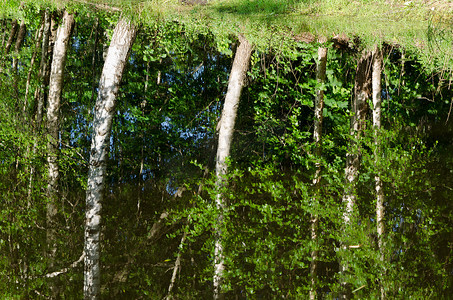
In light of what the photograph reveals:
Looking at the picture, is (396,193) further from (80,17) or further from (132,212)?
(80,17)

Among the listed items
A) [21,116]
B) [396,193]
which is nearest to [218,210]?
[396,193]

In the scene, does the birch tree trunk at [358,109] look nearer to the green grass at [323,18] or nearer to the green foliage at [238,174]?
the green foliage at [238,174]

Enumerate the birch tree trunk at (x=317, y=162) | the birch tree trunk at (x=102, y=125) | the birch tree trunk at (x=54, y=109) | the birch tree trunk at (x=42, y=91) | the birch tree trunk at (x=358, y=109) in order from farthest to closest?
the birch tree trunk at (x=42, y=91) → the birch tree trunk at (x=54, y=109) → the birch tree trunk at (x=358, y=109) → the birch tree trunk at (x=317, y=162) → the birch tree trunk at (x=102, y=125)

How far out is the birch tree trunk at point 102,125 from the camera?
6.65m

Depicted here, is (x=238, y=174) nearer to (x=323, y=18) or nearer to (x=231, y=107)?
(x=231, y=107)

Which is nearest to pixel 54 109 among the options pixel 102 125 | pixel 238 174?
pixel 102 125

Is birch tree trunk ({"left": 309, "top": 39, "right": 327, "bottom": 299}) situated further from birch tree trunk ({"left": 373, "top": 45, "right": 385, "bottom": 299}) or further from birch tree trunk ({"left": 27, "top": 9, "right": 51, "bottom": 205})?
birch tree trunk ({"left": 27, "top": 9, "right": 51, "bottom": 205})

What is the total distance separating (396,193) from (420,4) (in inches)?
129

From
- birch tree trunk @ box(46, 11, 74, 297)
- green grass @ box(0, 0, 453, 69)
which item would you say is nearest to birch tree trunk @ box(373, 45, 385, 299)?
green grass @ box(0, 0, 453, 69)

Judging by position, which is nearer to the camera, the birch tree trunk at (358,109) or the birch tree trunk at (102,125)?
the birch tree trunk at (102,125)

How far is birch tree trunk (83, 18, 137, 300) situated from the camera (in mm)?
6648

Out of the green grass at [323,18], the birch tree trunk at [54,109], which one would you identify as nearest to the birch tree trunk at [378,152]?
the green grass at [323,18]

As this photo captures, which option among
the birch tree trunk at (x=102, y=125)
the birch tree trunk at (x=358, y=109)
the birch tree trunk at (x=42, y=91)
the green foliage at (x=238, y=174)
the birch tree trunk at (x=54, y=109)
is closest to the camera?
the birch tree trunk at (x=102, y=125)

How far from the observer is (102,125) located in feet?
21.7
